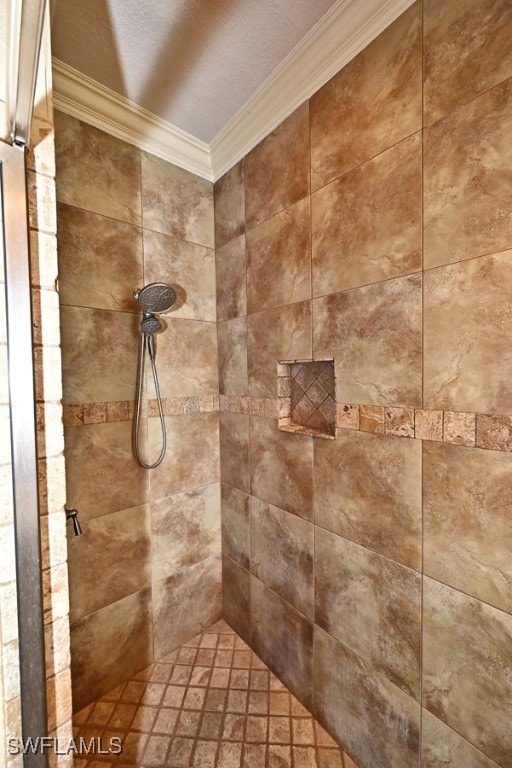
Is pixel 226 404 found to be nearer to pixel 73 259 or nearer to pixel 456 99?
pixel 73 259

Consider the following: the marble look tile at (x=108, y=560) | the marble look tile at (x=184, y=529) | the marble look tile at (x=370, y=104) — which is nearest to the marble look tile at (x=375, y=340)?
the marble look tile at (x=370, y=104)

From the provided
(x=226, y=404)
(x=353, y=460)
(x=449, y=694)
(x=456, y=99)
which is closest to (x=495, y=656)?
(x=449, y=694)

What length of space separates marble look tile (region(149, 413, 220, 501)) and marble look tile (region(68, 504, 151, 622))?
16 centimetres

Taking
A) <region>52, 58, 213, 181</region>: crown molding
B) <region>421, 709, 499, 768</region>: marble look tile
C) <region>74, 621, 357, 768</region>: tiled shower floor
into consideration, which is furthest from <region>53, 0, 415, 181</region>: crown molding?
<region>74, 621, 357, 768</region>: tiled shower floor

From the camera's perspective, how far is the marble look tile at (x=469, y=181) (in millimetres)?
759

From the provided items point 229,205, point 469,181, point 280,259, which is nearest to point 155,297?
point 280,259

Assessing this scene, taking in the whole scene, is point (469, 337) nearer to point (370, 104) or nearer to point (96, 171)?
point (370, 104)

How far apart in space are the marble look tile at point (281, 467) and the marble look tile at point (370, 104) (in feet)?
3.44

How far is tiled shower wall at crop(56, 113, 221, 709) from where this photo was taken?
4.31 feet

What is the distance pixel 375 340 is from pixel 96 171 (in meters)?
1.41

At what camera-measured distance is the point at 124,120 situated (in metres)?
1.38

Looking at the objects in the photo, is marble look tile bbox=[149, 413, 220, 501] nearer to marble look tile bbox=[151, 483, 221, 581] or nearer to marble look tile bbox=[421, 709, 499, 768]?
marble look tile bbox=[151, 483, 221, 581]

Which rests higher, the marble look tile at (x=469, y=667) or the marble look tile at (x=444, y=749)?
the marble look tile at (x=469, y=667)

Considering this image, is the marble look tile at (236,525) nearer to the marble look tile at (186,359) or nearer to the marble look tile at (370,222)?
the marble look tile at (186,359)
